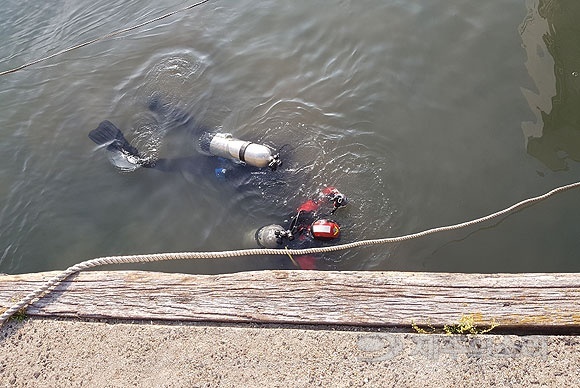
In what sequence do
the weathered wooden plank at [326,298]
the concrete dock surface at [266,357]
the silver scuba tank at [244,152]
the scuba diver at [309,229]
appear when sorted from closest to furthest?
the concrete dock surface at [266,357]
the weathered wooden plank at [326,298]
the scuba diver at [309,229]
the silver scuba tank at [244,152]

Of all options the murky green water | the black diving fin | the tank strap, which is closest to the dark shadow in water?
the murky green water

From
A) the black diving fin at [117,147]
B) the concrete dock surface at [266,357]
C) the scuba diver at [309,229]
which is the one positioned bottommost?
the scuba diver at [309,229]

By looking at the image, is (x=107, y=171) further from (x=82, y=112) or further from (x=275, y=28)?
(x=275, y=28)

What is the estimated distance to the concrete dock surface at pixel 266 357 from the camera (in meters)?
2.65

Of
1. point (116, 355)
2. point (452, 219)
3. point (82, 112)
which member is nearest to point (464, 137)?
point (452, 219)

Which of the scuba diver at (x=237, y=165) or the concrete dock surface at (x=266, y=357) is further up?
the concrete dock surface at (x=266, y=357)


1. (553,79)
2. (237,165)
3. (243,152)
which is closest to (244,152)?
(243,152)

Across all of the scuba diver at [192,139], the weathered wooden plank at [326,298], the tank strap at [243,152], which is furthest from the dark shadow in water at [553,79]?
the tank strap at [243,152]

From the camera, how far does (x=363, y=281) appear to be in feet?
10.2

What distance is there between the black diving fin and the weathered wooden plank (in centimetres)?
303

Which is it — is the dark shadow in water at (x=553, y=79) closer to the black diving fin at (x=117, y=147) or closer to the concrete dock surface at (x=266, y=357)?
the concrete dock surface at (x=266, y=357)

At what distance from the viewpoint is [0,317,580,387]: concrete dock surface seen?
2.65 meters

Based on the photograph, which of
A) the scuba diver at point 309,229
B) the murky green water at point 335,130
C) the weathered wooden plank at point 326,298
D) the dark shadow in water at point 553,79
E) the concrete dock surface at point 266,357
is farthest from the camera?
the dark shadow in water at point 553,79

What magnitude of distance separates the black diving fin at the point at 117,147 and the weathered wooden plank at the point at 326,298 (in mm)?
3032
